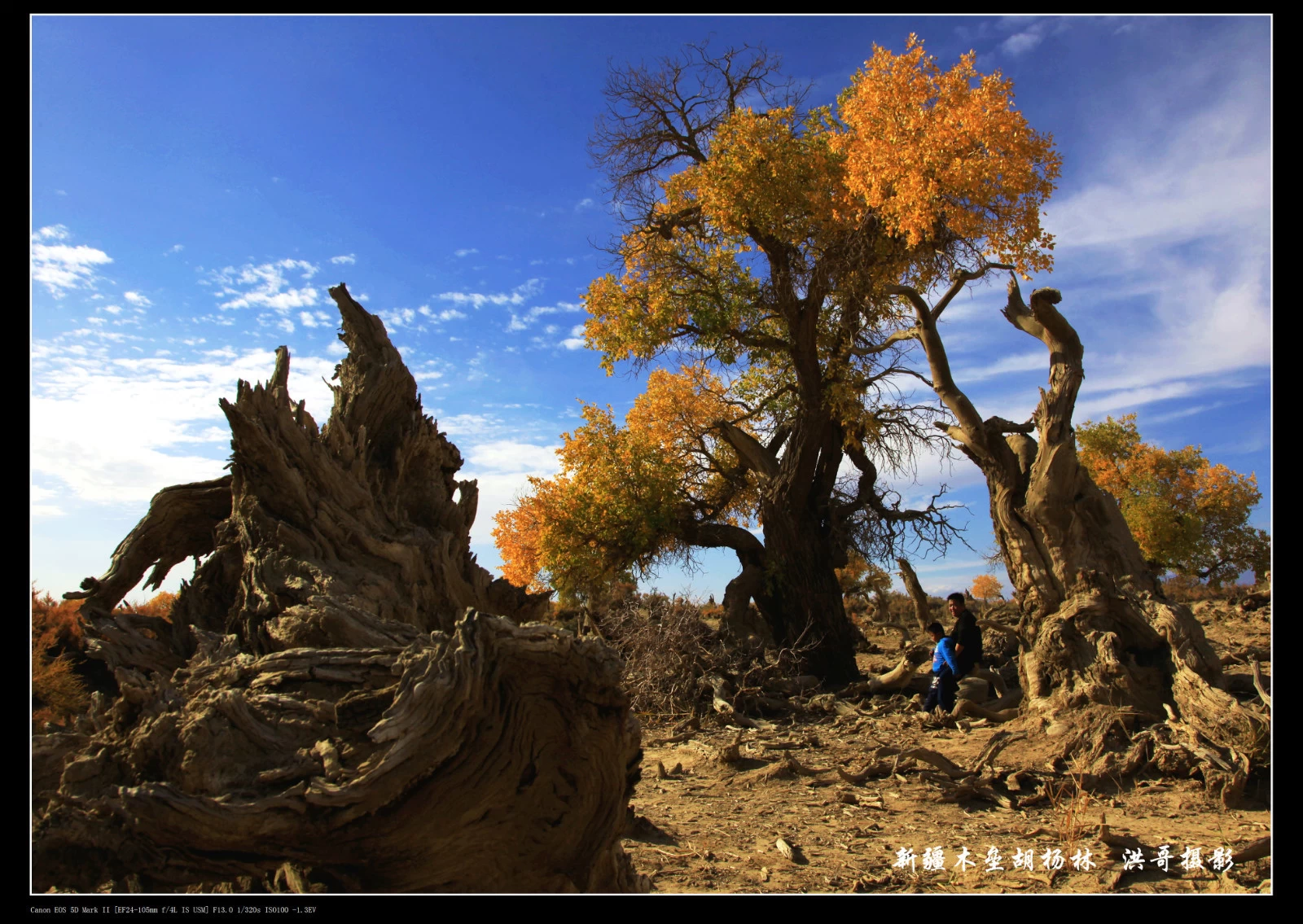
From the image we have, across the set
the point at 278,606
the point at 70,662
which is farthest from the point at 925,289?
the point at 70,662

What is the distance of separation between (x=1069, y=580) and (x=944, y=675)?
253cm

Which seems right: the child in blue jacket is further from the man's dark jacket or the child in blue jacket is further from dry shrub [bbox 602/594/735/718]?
dry shrub [bbox 602/594/735/718]

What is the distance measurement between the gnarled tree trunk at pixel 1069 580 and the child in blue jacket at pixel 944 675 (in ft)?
3.82

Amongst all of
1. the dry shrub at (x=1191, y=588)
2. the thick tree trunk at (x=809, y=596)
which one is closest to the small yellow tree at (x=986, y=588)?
the dry shrub at (x=1191, y=588)

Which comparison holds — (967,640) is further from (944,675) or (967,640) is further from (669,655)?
(669,655)

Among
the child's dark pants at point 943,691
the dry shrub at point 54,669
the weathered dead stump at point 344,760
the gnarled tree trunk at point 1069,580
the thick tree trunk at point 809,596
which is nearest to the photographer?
the weathered dead stump at point 344,760

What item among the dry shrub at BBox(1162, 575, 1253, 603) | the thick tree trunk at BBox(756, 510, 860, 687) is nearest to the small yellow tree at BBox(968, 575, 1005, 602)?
the dry shrub at BBox(1162, 575, 1253, 603)

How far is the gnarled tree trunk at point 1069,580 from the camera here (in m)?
8.71

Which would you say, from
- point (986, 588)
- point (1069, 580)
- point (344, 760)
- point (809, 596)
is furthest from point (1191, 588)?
point (344, 760)

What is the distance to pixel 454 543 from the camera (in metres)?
6.54

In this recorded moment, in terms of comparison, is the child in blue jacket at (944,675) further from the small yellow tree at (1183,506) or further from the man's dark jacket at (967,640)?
the small yellow tree at (1183,506)

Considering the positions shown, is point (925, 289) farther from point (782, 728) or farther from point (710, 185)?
point (782, 728)

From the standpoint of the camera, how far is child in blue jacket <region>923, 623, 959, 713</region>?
1133 centimetres

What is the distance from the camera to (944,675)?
37.7 ft
